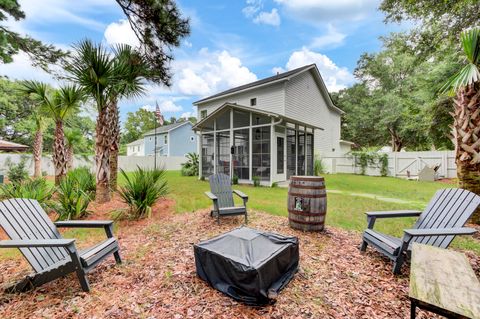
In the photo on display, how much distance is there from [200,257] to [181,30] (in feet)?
16.9

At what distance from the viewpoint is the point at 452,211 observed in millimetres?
2953

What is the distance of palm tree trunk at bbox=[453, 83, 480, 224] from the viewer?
4.27 meters

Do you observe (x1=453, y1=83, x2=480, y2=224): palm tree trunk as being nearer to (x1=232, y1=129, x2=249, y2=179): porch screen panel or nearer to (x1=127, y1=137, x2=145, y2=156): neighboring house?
(x1=232, y1=129, x2=249, y2=179): porch screen panel

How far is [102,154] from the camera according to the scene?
5781 mm

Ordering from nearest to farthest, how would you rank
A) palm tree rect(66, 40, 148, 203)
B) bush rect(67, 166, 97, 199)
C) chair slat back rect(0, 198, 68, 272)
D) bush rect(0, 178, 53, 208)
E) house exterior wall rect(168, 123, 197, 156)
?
1. chair slat back rect(0, 198, 68, 272)
2. bush rect(0, 178, 53, 208)
3. palm tree rect(66, 40, 148, 203)
4. bush rect(67, 166, 97, 199)
5. house exterior wall rect(168, 123, 197, 156)

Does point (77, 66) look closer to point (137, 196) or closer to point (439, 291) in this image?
point (137, 196)

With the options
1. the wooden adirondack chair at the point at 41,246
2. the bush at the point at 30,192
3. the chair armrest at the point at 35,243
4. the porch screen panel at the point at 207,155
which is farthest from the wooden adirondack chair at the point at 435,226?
the porch screen panel at the point at 207,155

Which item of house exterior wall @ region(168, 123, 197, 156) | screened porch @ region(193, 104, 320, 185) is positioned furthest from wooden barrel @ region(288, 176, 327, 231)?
house exterior wall @ region(168, 123, 197, 156)

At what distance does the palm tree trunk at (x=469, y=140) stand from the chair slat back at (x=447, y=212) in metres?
1.85

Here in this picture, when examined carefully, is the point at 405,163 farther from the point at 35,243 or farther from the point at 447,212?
the point at 35,243

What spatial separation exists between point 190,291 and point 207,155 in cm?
1022

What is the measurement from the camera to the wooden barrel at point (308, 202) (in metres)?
3.84

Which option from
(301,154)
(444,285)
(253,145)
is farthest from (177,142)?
(444,285)

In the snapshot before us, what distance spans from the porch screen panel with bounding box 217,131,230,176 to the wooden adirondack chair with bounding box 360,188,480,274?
862cm
